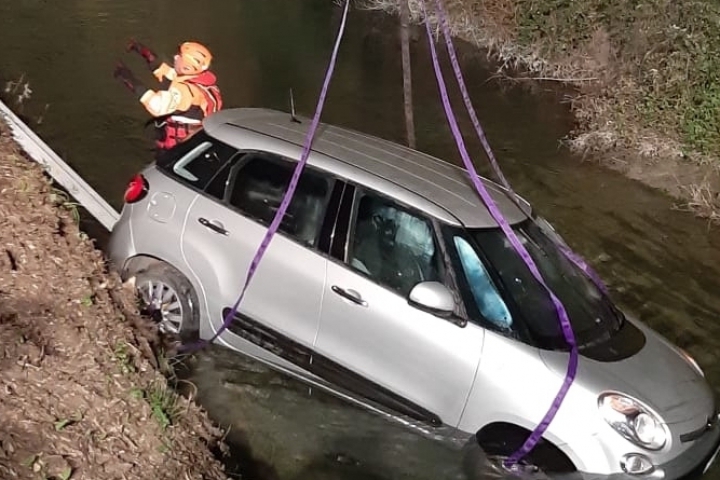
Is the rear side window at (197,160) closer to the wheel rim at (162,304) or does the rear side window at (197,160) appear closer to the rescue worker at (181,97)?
the wheel rim at (162,304)

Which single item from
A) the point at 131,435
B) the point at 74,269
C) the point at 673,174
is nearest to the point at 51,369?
the point at 131,435

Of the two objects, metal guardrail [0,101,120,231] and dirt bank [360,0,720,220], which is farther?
dirt bank [360,0,720,220]

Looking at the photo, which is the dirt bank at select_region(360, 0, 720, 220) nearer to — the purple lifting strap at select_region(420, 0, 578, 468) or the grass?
the grass

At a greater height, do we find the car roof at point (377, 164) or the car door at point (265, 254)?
the car roof at point (377, 164)

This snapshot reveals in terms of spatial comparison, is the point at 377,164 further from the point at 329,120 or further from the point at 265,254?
the point at 329,120

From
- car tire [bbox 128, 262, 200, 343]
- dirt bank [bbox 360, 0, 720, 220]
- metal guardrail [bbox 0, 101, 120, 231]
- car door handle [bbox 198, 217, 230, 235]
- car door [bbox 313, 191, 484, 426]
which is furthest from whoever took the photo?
dirt bank [bbox 360, 0, 720, 220]

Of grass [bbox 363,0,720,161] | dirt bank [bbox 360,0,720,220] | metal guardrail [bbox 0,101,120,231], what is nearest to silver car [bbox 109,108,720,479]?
metal guardrail [bbox 0,101,120,231]

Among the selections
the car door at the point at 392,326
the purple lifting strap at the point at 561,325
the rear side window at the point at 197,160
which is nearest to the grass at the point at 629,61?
the purple lifting strap at the point at 561,325

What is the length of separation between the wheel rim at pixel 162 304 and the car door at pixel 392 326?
1.23 m

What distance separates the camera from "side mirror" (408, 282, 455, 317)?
18.7ft

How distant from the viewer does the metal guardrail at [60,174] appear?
22.8 feet

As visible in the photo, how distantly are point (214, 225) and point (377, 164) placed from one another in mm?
1291

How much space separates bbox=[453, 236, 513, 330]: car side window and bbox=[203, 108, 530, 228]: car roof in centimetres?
20

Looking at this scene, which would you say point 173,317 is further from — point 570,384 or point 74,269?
point 570,384
